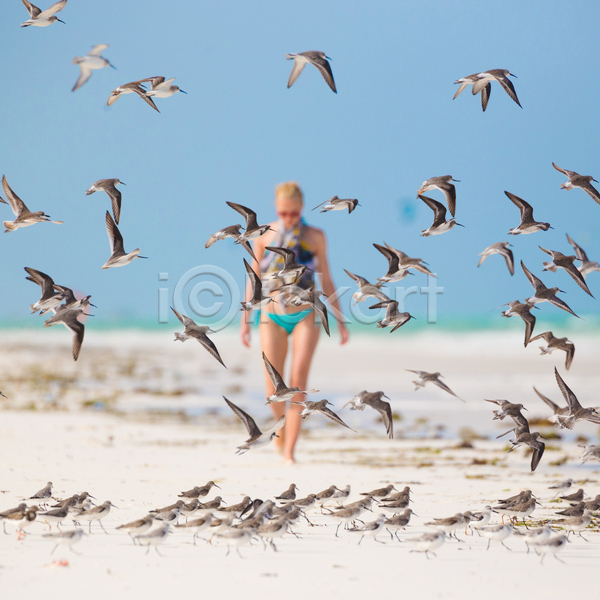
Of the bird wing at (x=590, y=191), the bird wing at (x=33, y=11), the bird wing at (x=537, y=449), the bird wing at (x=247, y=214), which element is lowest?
the bird wing at (x=537, y=449)

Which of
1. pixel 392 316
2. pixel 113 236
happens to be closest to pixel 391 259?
pixel 392 316

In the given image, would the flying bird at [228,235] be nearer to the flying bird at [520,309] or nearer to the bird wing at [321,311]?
the bird wing at [321,311]

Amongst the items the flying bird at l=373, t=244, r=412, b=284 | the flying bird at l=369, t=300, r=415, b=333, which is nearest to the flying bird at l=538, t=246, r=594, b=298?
the flying bird at l=373, t=244, r=412, b=284

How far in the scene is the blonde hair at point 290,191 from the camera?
8.74 m

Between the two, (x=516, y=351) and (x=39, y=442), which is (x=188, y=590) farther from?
(x=516, y=351)

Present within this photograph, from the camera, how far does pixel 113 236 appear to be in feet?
20.3

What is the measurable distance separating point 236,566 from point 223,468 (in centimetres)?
373

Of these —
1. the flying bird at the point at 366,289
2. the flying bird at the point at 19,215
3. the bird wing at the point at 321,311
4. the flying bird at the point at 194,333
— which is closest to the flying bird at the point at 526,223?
the flying bird at the point at 366,289

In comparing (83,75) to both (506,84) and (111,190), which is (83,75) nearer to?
(111,190)

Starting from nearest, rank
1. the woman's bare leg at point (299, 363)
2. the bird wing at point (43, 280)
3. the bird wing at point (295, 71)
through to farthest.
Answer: the bird wing at point (43, 280) → the bird wing at point (295, 71) → the woman's bare leg at point (299, 363)

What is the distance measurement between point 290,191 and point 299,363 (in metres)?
2.04

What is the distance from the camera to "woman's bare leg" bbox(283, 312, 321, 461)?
8.45 m

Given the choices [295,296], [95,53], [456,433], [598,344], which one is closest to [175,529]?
[295,296]

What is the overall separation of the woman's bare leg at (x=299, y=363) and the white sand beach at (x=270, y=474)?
35cm
